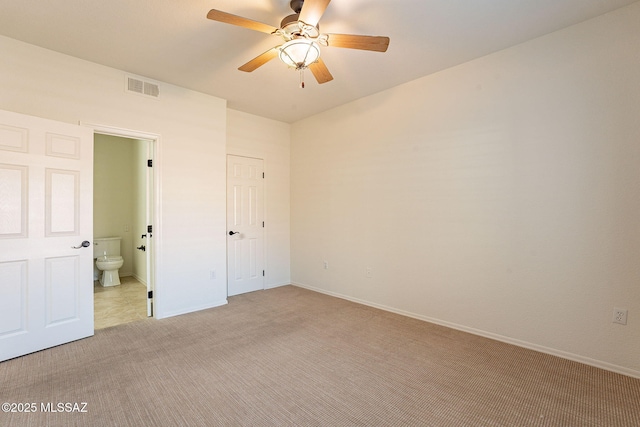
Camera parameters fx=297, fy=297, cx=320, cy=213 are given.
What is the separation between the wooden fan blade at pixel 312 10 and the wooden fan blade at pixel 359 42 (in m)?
0.19

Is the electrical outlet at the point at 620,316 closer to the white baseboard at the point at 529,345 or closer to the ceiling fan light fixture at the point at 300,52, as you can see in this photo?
the white baseboard at the point at 529,345

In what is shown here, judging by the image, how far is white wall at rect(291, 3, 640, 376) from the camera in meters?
2.38

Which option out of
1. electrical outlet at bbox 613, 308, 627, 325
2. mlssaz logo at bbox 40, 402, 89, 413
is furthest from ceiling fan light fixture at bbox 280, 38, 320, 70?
electrical outlet at bbox 613, 308, 627, 325

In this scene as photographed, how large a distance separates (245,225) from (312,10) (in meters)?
3.43

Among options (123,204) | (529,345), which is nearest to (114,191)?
(123,204)

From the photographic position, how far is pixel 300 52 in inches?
87.7

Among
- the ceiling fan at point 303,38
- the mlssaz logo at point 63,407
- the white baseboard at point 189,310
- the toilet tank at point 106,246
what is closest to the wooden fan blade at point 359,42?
the ceiling fan at point 303,38

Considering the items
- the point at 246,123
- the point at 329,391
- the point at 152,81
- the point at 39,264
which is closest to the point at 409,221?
the point at 329,391

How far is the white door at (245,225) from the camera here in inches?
181

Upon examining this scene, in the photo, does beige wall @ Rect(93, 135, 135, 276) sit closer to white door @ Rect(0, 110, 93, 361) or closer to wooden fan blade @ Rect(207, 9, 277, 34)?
white door @ Rect(0, 110, 93, 361)

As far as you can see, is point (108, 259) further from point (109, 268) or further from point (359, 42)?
point (359, 42)

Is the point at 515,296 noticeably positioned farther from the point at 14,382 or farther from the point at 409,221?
the point at 14,382

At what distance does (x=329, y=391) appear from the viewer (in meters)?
2.13

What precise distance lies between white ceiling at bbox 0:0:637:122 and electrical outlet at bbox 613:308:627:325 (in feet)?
7.85
